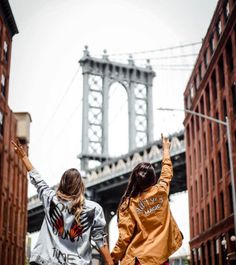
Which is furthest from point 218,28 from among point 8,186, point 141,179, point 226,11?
point 141,179

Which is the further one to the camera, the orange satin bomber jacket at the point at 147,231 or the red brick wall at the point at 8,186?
the red brick wall at the point at 8,186

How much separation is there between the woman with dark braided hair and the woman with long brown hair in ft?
1.00

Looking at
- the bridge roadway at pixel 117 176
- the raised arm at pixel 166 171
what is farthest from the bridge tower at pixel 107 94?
the raised arm at pixel 166 171

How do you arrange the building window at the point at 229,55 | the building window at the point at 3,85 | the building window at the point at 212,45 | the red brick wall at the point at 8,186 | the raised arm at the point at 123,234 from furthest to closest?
the building window at the point at 212,45 → the building window at the point at 3,85 → the red brick wall at the point at 8,186 → the building window at the point at 229,55 → the raised arm at the point at 123,234

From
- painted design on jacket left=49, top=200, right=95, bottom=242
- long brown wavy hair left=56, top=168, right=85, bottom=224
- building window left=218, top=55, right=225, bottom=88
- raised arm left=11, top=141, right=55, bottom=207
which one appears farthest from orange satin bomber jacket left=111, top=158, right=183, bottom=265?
building window left=218, top=55, right=225, bottom=88

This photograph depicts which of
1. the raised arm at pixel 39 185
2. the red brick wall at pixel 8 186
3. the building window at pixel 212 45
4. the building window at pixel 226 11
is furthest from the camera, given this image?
the building window at pixel 212 45

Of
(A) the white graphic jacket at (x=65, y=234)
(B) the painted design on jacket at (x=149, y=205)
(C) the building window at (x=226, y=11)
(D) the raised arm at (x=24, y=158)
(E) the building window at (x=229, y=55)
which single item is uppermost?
(C) the building window at (x=226, y=11)

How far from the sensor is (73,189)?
17.6 feet

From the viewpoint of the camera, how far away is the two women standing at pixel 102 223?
534 centimetres

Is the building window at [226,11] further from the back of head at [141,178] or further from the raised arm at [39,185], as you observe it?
the raised arm at [39,185]

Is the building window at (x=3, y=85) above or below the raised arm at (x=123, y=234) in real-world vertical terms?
above

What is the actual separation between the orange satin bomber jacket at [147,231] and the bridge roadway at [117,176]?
57.5 meters

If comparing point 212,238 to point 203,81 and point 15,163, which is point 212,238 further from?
point 15,163

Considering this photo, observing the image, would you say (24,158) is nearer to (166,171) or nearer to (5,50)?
(166,171)
